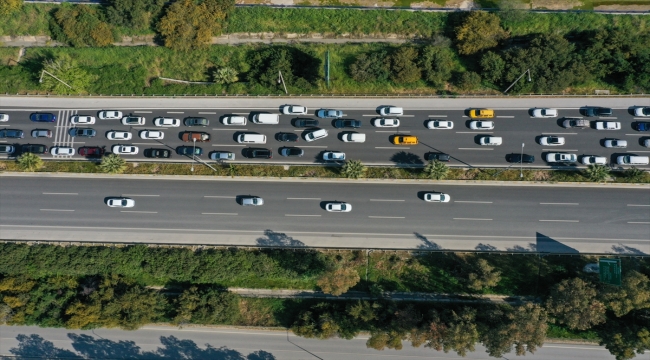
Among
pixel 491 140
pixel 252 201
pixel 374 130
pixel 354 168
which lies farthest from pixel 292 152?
pixel 491 140

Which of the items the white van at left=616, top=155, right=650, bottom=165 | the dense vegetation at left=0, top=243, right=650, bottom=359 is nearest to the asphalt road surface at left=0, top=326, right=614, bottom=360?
the dense vegetation at left=0, top=243, right=650, bottom=359

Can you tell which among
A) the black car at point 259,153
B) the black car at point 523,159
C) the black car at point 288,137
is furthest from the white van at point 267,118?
the black car at point 523,159

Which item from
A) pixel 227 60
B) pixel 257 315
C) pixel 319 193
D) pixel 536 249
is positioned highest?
pixel 227 60

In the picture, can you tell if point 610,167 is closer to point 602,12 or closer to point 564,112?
point 564,112

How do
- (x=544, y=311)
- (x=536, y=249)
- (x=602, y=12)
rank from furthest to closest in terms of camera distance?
(x=602, y=12) < (x=536, y=249) < (x=544, y=311)

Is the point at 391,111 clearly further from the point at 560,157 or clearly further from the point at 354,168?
the point at 560,157

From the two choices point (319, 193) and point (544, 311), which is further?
point (319, 193)

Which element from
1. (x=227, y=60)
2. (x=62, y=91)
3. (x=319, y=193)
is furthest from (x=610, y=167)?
(x=62, y=91)

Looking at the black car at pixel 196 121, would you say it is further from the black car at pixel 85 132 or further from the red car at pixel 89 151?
the black car at pixel 85 132
